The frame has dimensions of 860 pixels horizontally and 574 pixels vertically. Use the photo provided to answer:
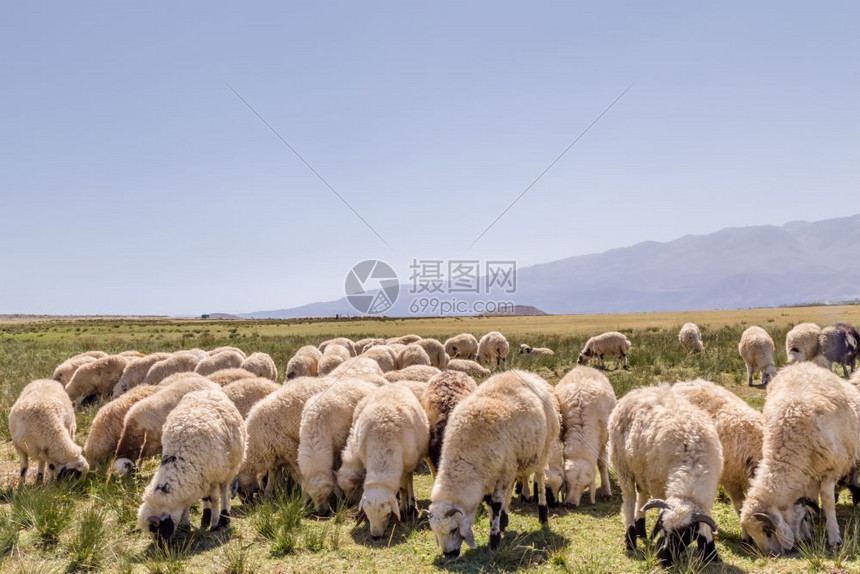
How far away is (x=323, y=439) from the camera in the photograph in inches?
343

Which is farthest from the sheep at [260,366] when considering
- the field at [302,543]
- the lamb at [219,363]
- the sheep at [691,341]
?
the sheep at [691,341]

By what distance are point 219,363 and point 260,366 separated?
1366mm

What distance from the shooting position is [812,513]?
22.9 feet

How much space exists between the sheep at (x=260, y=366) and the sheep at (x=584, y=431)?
36.6 feet

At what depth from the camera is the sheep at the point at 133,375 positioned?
692 inches

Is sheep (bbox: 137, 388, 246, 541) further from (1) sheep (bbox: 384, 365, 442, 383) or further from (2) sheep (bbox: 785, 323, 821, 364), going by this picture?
(2) sheep (bbox: 785, 323, 821, 364)

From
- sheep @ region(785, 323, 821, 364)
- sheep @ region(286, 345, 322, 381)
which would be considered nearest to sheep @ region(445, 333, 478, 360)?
sheep @ region(286, 345, 322, 381)

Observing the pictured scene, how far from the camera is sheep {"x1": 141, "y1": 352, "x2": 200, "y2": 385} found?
55.6 ft

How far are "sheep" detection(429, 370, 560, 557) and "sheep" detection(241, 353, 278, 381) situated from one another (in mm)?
11425

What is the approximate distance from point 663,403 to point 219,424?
6496 millimetres

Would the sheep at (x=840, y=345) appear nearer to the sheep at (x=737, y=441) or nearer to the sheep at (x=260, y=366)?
the sheep at (x=737, y=441)

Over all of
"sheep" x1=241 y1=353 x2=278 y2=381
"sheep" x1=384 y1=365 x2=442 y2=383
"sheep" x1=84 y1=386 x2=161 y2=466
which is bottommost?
"sheep" x1=84 y1=386 x2=161 y2=466

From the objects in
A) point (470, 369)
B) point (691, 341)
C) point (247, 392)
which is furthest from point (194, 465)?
point (691, 341)

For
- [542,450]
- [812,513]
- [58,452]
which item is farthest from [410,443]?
[58,452]
